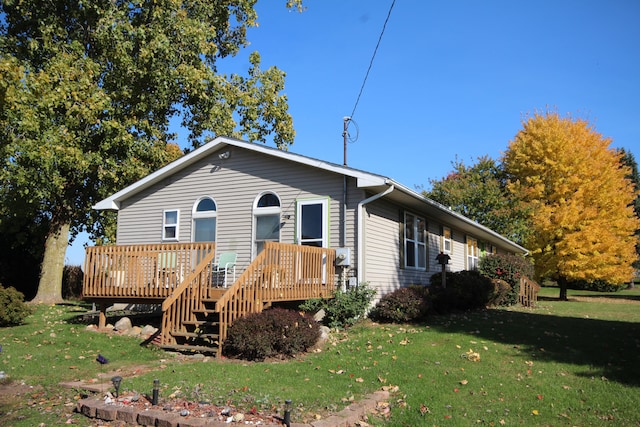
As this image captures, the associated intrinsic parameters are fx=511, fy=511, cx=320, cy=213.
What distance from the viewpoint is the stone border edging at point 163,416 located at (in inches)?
198

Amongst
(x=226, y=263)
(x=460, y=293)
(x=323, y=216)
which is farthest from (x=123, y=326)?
(x=460, y=293)

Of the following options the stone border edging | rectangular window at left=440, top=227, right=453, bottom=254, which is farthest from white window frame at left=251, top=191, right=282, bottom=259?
the stone border edging

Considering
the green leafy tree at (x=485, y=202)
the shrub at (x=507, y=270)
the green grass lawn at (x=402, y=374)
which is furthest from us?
the green leafy tree at (x=485, y=202)

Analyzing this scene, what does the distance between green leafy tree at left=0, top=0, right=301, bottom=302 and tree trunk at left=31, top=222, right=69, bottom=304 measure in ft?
0.13

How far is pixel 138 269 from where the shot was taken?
11.0 meters

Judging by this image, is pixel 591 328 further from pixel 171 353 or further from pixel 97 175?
pixel 97 175

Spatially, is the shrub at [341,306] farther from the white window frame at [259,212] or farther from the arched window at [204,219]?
the arched window at [204,219]

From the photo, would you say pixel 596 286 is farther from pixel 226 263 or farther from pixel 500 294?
pixel 226 263

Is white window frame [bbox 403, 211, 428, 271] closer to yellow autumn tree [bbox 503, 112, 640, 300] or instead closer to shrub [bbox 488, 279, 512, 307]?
shrub [bbox 488, 279, 512, 307]

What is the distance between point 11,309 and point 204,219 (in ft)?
16.5

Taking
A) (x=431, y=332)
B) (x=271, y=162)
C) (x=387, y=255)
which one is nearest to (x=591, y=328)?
(x=431, y=332)

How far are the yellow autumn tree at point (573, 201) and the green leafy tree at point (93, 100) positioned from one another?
44.7 ft

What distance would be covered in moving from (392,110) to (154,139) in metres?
11.1

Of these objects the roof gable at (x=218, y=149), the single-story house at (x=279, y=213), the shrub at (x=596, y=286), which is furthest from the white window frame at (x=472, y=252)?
the shrub at (x=596, y=286)
